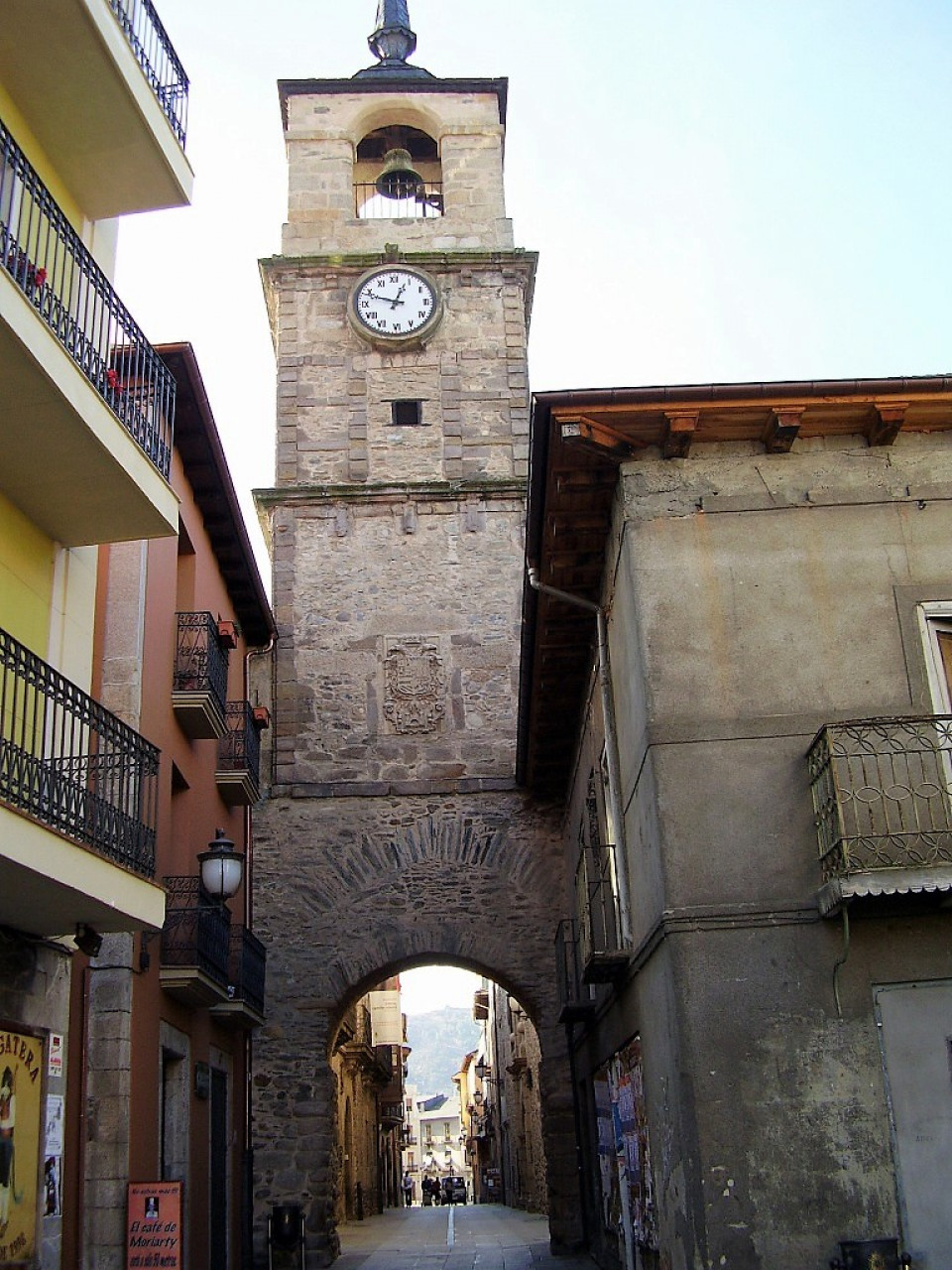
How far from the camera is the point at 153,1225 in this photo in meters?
10.6

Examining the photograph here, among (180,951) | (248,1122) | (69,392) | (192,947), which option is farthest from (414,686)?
(69,392)

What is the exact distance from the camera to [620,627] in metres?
11.0

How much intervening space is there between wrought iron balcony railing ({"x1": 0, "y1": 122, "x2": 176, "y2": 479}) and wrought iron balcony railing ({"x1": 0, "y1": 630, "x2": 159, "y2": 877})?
1.83 metres

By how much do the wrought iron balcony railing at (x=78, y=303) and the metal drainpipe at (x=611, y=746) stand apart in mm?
3725

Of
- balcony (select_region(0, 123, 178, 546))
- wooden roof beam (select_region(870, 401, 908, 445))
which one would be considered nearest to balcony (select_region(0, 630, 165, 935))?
balcony (select_region(0, 123, 178, 546))

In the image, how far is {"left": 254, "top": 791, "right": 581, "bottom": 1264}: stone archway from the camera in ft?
61.2

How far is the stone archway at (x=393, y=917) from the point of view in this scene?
18641 mm

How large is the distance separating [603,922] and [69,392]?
717 cm

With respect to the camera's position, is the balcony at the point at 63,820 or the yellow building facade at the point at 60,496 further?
the yellow building facade at the point at 60,496

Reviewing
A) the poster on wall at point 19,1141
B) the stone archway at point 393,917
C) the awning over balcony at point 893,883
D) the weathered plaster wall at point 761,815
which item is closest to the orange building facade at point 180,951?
the stone archway at point 393,917

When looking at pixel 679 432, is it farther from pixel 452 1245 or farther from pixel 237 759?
pixel 452 1245

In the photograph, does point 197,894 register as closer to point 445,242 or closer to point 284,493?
point 284,493

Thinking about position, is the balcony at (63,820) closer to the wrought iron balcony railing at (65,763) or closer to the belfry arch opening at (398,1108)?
the wrought iron balcony railing at (65,763)

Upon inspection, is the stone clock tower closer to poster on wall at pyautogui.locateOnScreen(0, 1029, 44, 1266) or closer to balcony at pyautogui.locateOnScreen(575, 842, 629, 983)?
balcony at pyautogui.locateOnScreen(575, 842, 629, 983)
